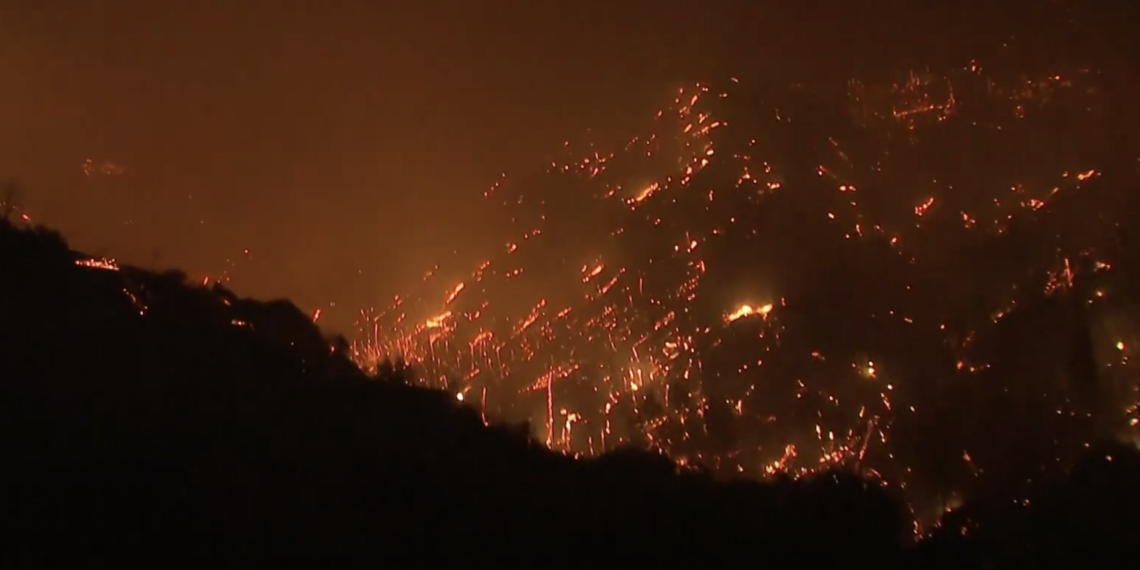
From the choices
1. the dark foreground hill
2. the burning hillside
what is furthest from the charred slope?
the burning hillside

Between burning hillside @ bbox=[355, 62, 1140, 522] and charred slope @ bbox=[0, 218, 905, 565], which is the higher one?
burning hillside @ bbox=[355, 62, 1140, 522]

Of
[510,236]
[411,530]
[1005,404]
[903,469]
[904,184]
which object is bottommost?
[411,530]

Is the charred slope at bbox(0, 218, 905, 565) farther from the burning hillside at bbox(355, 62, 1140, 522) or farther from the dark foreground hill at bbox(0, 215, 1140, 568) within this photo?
the burning hillside at bbox(355, 62, 1140, 522)

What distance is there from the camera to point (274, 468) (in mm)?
7641

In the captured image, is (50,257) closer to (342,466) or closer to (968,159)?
(342,466)

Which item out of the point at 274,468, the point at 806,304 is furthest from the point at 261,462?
the point at 806,304

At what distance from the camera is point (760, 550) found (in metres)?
9.35

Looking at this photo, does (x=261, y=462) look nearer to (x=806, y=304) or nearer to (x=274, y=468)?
(x=274, y=468)

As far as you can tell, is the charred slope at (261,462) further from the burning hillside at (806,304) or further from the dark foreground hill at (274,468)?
the burning hillside at (806,304)

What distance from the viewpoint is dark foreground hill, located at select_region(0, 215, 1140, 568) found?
6898 millimetres

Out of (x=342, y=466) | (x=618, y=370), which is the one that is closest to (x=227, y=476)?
(x=342, y=466)

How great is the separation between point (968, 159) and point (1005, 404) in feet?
27.1

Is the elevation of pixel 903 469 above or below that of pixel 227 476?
above

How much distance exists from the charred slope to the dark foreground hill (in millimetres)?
14
